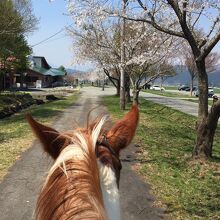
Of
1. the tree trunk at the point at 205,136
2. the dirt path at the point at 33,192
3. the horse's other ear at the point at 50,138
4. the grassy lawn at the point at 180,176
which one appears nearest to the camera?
the horse's other ear at the point at 50,138

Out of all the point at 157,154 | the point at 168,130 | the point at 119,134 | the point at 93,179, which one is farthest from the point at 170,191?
the point at 168,130

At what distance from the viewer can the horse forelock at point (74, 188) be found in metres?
1.26

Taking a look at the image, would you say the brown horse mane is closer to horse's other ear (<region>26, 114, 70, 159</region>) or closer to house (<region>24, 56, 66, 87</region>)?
horse's other ear (<region>26, 114, 70, 159</region>)

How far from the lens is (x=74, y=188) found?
4.40 feet

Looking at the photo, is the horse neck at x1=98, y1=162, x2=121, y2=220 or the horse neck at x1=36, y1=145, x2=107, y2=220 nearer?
the horse neck at x1=36, y1=145, x2=107, y2=220

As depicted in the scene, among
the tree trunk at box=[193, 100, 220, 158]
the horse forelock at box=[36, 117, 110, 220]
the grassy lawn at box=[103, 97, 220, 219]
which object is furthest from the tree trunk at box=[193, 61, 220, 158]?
the horse forelock at box=[36, 117, 110, 220]

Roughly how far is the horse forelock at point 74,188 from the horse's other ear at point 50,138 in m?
0.18

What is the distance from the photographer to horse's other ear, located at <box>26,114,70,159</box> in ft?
5.69

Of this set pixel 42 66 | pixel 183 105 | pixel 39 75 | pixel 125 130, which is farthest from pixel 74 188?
pixel 42 66

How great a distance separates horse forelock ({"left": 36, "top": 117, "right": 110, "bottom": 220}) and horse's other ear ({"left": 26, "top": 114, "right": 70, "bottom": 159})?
18cm

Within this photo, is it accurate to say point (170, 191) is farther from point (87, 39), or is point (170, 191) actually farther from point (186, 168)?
point (87, 39)

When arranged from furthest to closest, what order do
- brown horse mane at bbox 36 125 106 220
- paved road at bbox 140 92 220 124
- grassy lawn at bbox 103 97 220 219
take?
1. paved road at bbox 140 92 220 124
2. grassy lawn at bbox 103 97 220 219
3. brown horse mane at bbox 36 125 106 220

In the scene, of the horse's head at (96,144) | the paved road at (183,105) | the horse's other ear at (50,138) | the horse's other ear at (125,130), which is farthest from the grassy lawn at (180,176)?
the paved road at (183,105)

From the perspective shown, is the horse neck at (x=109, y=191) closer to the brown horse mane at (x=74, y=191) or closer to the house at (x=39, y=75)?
the brown horse mane at (x=74, y=191)
